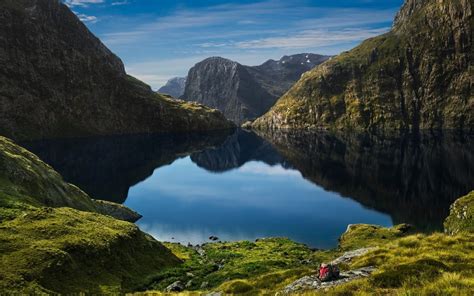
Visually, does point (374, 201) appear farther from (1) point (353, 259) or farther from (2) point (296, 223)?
(1) point (353, 259)

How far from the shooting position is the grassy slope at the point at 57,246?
2766 centimetres

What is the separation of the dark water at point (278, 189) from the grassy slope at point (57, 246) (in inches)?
1261

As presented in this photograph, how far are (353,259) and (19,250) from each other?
24299 millimetres

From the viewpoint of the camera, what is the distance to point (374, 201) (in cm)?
10112

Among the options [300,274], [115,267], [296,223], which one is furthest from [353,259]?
[296,223]

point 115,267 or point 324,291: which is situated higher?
point 324,291

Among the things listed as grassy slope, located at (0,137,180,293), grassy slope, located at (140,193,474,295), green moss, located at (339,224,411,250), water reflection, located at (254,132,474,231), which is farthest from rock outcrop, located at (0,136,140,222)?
water reflection, located at (254,132,474,231)

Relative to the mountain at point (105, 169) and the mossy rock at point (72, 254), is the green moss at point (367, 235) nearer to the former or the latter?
the mossy rock at point (72, 254)

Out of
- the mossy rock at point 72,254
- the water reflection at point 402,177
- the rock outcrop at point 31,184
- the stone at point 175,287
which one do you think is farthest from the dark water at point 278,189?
the stone at point 175,287

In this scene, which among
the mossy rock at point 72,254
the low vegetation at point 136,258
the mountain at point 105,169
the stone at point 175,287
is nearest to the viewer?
the low vegetation at point 136,258

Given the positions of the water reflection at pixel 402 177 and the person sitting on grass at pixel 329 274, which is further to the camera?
the water reflection at pixel 402 177

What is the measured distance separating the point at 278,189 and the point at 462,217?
7845 centimetres

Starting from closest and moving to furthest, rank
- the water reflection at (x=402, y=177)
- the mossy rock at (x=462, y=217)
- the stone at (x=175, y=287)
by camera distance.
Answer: the stone at (x=175, y=287), the mossy rock at (x=462, y=217), the water reflection at (x=402, y=177)

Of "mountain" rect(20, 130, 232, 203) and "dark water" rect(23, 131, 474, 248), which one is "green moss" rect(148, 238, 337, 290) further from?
"mountain" rect(20, 130, 232, 203)
